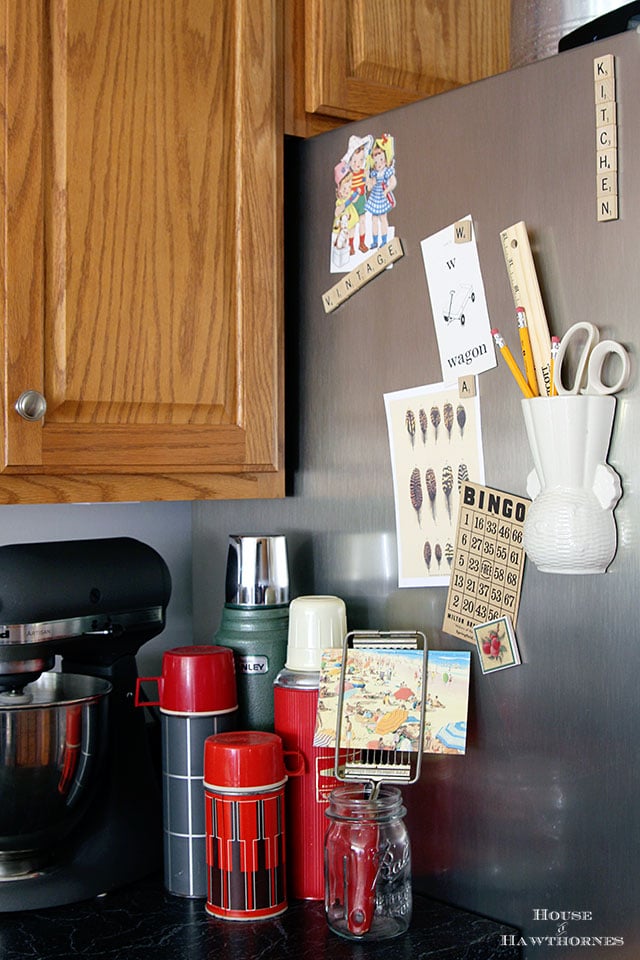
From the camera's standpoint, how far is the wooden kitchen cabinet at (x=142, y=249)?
1.21 metres

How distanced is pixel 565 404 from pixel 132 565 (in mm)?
600

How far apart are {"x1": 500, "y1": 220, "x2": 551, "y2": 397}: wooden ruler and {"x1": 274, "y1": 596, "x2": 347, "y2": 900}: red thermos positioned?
39cm

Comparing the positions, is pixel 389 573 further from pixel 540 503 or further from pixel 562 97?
pixel 562 97

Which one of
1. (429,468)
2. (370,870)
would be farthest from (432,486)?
(370,870)

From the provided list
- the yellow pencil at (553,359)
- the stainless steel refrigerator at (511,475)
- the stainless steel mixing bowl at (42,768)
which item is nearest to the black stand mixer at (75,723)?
the stainless steel mixing bowl at (42,768)

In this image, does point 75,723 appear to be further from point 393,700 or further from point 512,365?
point 512,365

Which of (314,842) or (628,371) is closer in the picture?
(628,371)

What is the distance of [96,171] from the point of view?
4.11 feet

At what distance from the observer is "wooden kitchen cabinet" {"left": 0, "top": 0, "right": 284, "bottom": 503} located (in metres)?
1.21

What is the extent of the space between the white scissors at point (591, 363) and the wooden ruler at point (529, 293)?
0.02 meters

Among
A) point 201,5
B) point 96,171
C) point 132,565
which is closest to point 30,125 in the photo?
point 96,171

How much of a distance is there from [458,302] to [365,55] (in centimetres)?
38

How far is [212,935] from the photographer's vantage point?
4.06ft

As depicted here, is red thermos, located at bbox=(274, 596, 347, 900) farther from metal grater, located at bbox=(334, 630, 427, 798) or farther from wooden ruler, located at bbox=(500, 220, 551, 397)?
wooden ruler, located at bbox=(500, 220, 551, 397)
